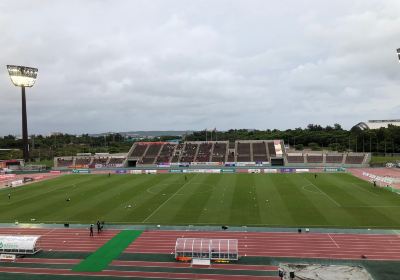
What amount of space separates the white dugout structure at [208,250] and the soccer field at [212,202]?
7.48 m

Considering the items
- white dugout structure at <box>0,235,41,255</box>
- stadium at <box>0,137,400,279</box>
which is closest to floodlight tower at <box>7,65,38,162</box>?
stadium at <box>0,137,400,279</box>

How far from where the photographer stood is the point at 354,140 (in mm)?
103500

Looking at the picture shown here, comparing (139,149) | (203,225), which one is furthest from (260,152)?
(203,225)

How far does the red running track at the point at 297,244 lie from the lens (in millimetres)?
22547

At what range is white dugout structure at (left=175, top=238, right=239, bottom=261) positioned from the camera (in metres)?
21.9

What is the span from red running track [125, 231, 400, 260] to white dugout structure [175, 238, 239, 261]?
130 cm

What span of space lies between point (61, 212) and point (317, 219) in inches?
965

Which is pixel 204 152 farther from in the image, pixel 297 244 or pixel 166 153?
pixel 297 244

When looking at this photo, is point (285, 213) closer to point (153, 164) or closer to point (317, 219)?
point (317, 219)

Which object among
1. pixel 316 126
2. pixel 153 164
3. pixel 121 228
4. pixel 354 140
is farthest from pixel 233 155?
pixel 316 126

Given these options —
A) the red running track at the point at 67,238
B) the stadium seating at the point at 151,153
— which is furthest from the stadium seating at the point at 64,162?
the red running track at the point at 67,238

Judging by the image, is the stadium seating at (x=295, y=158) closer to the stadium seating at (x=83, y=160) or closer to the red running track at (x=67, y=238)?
the stadium seating at (x=83, y=160)

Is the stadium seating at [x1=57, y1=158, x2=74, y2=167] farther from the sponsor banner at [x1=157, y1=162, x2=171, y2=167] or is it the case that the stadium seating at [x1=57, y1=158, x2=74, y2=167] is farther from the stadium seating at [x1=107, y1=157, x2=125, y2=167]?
the sponsor banner at [x1=157, y1=162, x2=171, y2=167]

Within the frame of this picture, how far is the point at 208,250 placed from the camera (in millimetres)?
22047
